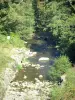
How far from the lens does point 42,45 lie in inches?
1606

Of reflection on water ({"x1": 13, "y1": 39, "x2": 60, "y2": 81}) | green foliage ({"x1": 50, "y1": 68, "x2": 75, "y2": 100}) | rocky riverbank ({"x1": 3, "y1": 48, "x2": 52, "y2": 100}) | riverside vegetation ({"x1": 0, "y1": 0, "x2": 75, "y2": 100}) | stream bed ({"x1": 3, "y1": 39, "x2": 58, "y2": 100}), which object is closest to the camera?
green foliage ({"x1": 50, "y1": 68, "x2": 75, "y2": 100})

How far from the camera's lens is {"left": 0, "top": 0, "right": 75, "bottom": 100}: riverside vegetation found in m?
23.3

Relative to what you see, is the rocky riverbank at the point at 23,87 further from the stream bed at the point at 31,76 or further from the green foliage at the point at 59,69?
the green foliage at the point at 59,69

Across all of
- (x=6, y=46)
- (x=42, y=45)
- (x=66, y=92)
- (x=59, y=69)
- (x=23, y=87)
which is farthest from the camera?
(x=42, y=45)

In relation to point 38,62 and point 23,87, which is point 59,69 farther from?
point 38,62

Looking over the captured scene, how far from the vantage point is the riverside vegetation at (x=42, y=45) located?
916 inches

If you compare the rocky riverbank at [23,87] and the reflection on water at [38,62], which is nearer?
the rocky riverbank at [23,87]

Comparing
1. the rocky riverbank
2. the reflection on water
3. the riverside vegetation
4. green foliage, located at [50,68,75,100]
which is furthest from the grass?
green foliage, located at [50,68,75,100]

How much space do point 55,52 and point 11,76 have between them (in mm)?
Result: 10796

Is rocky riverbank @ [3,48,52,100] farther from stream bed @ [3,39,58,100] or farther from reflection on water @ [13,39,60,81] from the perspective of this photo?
reflection on water @ [13,39,60,81]

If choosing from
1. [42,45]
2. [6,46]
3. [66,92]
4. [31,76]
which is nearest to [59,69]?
[31,76]

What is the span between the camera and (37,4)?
51.5m

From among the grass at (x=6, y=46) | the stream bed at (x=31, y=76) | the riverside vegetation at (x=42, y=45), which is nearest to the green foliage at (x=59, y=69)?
the riverside vegetation at (x=42, y=45)

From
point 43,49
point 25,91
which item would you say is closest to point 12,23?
point 43,49
